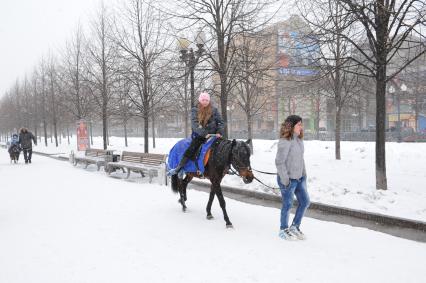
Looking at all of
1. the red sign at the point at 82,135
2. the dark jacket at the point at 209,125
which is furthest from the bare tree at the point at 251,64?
the red sign at the point at 82,135

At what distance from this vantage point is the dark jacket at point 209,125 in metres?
6.69

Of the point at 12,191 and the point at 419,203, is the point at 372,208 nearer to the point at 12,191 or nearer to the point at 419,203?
the point at 419,203

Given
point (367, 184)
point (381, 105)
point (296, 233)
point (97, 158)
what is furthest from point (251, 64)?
point (296, 233)

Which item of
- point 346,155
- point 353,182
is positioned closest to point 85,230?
point 353,182

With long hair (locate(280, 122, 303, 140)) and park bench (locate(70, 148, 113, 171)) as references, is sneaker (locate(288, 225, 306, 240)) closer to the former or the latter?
long hair (locate(280, 122, 303, 140))

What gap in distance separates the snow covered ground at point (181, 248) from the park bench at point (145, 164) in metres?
2.89

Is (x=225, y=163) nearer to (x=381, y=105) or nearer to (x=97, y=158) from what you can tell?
(x=381, y=105)

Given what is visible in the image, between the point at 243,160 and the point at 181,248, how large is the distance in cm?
170

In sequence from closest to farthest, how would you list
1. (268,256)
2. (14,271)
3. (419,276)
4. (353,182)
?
(419,276) → (14,271) → (268,256) → (353,182)

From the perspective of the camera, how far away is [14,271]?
4543mm

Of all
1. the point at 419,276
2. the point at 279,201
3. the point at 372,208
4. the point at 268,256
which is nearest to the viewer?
the point at 419,276

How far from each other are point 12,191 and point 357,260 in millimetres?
9807

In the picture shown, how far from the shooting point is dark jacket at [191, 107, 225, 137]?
22.0ft

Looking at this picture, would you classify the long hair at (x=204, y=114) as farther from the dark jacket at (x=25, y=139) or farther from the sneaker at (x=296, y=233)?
the dark jacket at (x=25, y=139)
